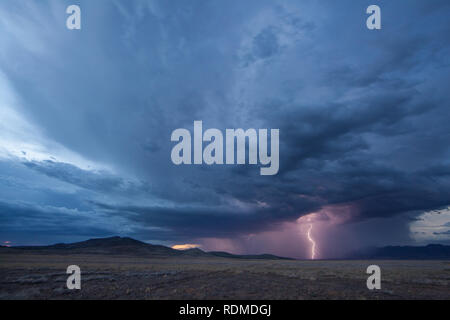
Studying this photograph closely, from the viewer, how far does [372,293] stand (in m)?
20.5

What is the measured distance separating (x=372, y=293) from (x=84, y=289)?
885 inches
